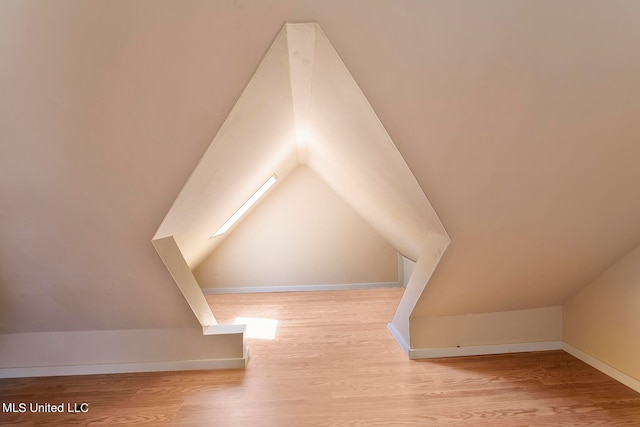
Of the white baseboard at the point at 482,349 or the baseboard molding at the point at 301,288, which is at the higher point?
the baseboard molding at the point at 301,288

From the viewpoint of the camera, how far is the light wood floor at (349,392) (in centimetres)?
227

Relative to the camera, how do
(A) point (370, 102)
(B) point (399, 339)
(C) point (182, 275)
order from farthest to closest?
(B) point (399, 339) < (C) point (182, 275) < (A) point (370, 102)

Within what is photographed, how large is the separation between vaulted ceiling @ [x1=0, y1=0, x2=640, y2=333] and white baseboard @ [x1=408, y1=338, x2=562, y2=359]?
0.98 m

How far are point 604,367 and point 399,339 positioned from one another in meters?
1.46

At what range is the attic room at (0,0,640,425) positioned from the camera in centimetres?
145

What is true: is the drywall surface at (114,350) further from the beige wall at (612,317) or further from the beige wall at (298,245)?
the beige wall at (612,317)

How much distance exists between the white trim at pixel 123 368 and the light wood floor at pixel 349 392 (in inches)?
2.2

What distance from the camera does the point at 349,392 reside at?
2.54 m

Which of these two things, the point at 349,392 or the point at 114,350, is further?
the point at 114,350

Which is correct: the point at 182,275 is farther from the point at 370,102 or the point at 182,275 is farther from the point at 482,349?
the point at 482,349

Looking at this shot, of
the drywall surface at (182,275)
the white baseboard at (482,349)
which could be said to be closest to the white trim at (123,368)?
the drywall surface at (182,275)

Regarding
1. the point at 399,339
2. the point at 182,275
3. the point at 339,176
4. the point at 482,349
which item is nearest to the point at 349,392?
the point at 399,339

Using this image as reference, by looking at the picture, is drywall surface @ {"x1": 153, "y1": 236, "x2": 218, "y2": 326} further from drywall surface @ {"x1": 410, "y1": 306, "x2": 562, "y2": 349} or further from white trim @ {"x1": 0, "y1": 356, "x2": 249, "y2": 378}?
drywall surface @ {"x1": 410, "y1": 306, "x2": 562, "y2": 349}

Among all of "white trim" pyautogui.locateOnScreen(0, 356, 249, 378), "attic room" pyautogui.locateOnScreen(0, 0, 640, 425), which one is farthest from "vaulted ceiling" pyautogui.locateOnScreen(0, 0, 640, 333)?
"white trim" pyautogui.locateOnScreen(0, 356, 249, 378)
